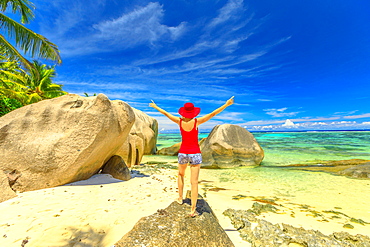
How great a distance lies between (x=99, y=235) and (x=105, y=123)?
123 inches

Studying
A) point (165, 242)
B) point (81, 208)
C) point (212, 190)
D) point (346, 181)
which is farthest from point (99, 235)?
point (346, 181)

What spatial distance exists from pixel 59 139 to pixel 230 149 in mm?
9443

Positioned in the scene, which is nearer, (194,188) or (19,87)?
(194,188)

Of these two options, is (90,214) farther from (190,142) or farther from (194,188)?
(190,142)

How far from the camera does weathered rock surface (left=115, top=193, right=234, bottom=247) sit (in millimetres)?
2543

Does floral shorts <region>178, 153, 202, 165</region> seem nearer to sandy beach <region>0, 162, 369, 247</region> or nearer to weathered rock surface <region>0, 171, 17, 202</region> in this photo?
sandy beach <region>0, 162, 369, 247</region>

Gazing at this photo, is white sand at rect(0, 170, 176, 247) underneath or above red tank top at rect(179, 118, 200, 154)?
underneath

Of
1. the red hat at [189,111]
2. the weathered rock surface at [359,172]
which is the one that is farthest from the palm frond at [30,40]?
the weathered rock surface at [359,172]

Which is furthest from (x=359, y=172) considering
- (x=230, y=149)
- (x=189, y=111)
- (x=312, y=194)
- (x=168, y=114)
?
(x=168, y=114)

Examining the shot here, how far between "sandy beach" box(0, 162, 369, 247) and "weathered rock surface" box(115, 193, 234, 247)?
54 centimetres

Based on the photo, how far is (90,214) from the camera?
3.67m

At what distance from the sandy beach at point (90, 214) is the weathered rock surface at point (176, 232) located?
0.54m

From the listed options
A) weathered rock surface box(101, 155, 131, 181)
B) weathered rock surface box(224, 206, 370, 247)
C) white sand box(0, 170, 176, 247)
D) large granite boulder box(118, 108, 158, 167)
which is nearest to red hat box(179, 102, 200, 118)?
white sand box(0, 170, 176, 247)

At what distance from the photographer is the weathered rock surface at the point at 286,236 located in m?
3.41
